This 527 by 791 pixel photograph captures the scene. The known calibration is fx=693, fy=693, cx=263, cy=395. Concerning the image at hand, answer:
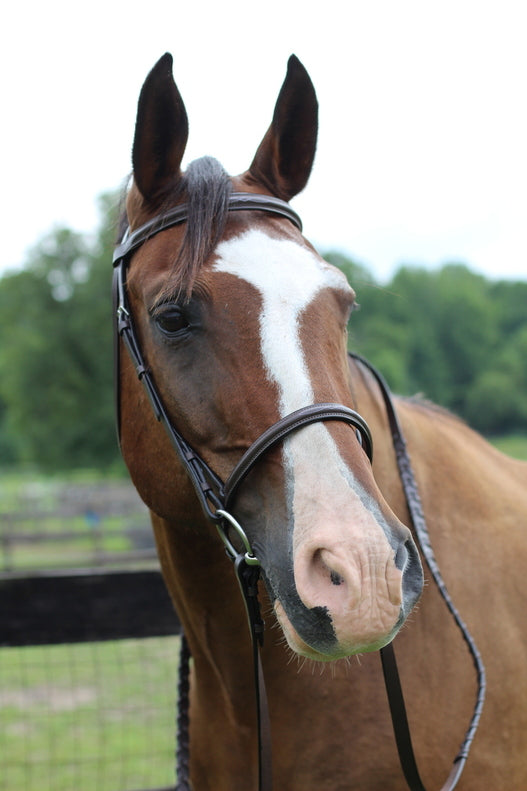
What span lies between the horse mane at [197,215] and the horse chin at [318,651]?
0.90 metres

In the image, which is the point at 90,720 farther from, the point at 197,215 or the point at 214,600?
the point at 197,215

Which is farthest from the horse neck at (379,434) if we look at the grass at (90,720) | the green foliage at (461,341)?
the green foliage at (461,341)

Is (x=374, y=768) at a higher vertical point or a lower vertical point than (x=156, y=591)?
higher

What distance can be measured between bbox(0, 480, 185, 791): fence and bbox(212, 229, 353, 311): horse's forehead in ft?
7.77

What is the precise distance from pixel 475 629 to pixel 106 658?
297 inches

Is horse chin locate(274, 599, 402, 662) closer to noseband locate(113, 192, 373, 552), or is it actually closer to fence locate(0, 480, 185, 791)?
noseband locate(113, 192, 373, 552)

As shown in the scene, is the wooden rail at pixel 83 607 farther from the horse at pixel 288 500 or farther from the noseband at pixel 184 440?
the noseband at pixel 184 440

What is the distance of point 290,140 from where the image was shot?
7.95 feet

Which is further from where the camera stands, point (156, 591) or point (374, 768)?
point (156, 591)

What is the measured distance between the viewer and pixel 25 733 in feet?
19.2

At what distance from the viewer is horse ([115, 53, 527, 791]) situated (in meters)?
1.64

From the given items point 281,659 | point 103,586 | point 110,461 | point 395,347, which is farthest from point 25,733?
point 395,347

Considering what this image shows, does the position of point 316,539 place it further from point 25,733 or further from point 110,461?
point 110,461

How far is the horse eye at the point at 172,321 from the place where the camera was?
2.00 m
